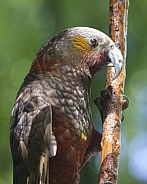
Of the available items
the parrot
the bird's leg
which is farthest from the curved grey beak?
the bird's leg

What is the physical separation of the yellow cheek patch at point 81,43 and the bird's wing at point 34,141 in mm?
439

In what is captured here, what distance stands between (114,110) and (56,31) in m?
8.10

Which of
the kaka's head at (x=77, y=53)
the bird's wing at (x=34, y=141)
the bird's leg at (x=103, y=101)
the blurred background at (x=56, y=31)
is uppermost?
the blurred background at (x=56, y=31)

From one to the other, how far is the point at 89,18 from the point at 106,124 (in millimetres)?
7878

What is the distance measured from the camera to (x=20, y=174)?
11.6 ft

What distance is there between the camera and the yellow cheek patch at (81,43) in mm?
3686

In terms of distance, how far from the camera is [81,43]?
12.1ft

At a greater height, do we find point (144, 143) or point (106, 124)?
point (144, 143)

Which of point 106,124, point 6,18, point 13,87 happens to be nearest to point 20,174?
point 106,124

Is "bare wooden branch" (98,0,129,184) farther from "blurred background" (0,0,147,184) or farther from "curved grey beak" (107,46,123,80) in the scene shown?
"blurred background" (0,0,147,184)

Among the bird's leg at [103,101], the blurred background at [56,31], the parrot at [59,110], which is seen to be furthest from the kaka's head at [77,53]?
the blurred background at [56,31]

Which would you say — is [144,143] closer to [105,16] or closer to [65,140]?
[105,16]

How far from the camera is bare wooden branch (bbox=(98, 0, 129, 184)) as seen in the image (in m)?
3.14

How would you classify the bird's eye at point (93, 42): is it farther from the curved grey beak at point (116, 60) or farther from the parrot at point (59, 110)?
the curved grey beak at point (116, 60)
